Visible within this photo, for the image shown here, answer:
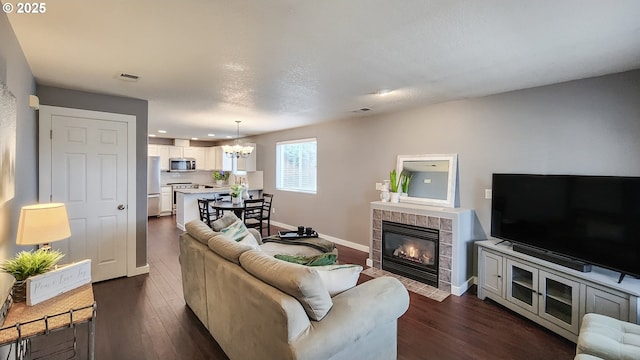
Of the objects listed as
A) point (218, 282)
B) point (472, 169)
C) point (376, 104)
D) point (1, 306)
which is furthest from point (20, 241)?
point (472, 169)

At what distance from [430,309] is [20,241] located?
350cm

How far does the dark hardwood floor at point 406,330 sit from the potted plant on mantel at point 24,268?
919mm

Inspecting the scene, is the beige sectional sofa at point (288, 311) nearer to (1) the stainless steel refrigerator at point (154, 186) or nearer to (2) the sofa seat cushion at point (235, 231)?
(2) the sofa seat cushion at point (235, 231)

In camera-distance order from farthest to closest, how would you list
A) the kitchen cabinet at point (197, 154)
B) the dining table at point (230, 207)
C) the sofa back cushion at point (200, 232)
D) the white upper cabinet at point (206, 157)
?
the kitchen cabinet at point (197, 154) < the white upper cabinet at point (206, 157) < the dining table at point (230, 207) < the sofa back cushion at point (200, 232)

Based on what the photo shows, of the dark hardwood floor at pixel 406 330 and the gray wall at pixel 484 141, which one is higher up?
the gray wall at pixel 484 141

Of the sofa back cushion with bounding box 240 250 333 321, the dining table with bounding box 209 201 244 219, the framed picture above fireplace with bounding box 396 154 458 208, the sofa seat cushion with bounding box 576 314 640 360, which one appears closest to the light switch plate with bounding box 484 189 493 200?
the framed picture above fireplace with bounding box 396 154 458 208

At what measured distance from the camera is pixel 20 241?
182 centimetres

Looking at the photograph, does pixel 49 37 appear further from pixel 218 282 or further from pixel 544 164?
pixel 544 164

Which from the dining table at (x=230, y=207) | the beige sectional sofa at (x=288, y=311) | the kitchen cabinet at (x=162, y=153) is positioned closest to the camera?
the beige sectional sofa at (x=288, y=311)

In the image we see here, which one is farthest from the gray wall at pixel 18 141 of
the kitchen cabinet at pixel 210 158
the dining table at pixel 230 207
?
the kitchen cabinet at pixel 210 158

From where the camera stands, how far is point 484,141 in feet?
11.7

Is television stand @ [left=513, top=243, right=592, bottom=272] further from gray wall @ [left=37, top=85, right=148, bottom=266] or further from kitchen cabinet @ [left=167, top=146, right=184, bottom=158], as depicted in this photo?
kitchen cabinet @ [left=167, top=146, right=184, bottom=158]

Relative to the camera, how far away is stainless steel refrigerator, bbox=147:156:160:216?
8.11 m

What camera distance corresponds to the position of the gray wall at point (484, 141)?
8.76 ft
